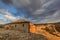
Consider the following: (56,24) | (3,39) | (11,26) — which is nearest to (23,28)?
(11,26)

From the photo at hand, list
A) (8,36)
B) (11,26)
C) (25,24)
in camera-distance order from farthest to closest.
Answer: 1. (11,26)
2. (25,24)
3. (8,36)

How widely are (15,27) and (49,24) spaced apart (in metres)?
14.3

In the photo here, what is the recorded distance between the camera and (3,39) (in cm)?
2088

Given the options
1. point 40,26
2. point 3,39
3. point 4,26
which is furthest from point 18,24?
point 40,26

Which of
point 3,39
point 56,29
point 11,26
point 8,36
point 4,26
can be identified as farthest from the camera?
point 56,29

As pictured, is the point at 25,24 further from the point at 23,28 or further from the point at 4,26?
the point at 4,26

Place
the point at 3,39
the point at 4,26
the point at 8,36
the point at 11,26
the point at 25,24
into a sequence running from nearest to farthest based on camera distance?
the point at 3,39, the point at 8,36, the point at 25,24, the point at 11,26, the point at 4,26

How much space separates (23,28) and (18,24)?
1604mm

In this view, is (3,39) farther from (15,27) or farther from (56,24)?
(56,24)

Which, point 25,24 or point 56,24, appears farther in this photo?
point 56,24

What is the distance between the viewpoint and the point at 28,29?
28.0 meters

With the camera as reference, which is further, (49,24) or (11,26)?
(49,24)

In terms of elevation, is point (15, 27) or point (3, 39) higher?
point (15, 27)

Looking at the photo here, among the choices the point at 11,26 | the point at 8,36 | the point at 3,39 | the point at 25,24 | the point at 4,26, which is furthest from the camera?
the point at 4,26
